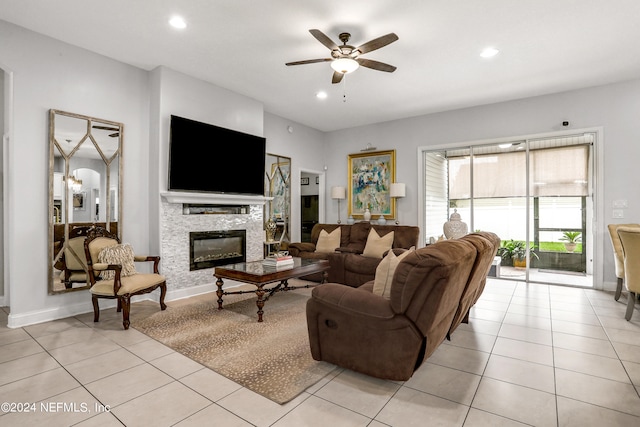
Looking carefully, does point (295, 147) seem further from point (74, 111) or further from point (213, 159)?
point (74, 111)

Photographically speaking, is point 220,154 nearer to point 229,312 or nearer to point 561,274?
point 229,312

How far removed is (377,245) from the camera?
17.1 feet

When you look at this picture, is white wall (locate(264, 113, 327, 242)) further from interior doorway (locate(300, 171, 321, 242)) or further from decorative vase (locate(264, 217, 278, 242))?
decorative vase (locate(264, 217, 278, 242))

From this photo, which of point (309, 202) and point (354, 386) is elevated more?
point (309, 202)

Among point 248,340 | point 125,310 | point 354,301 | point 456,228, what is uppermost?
point 456,228

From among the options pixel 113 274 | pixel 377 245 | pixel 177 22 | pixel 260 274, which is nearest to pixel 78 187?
pixel 113 274

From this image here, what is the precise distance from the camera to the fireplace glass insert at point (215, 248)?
458 centimetres

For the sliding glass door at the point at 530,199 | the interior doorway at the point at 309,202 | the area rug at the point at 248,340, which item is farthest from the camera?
the interior doorway at the point at 309,202

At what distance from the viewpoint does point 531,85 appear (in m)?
4.77

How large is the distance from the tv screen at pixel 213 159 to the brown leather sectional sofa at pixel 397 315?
2.92 meters

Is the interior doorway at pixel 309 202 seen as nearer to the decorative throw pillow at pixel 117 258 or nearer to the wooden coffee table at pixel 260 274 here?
the wooden coffee table at pixel 260 274

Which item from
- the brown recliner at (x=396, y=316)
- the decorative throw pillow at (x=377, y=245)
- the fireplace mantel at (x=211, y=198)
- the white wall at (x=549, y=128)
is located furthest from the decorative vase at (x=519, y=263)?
the fireplace mantel at (x=211, y=198)

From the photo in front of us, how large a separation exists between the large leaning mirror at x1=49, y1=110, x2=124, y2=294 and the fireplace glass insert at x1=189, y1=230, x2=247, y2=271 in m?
0.97

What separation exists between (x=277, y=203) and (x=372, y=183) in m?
2.09
